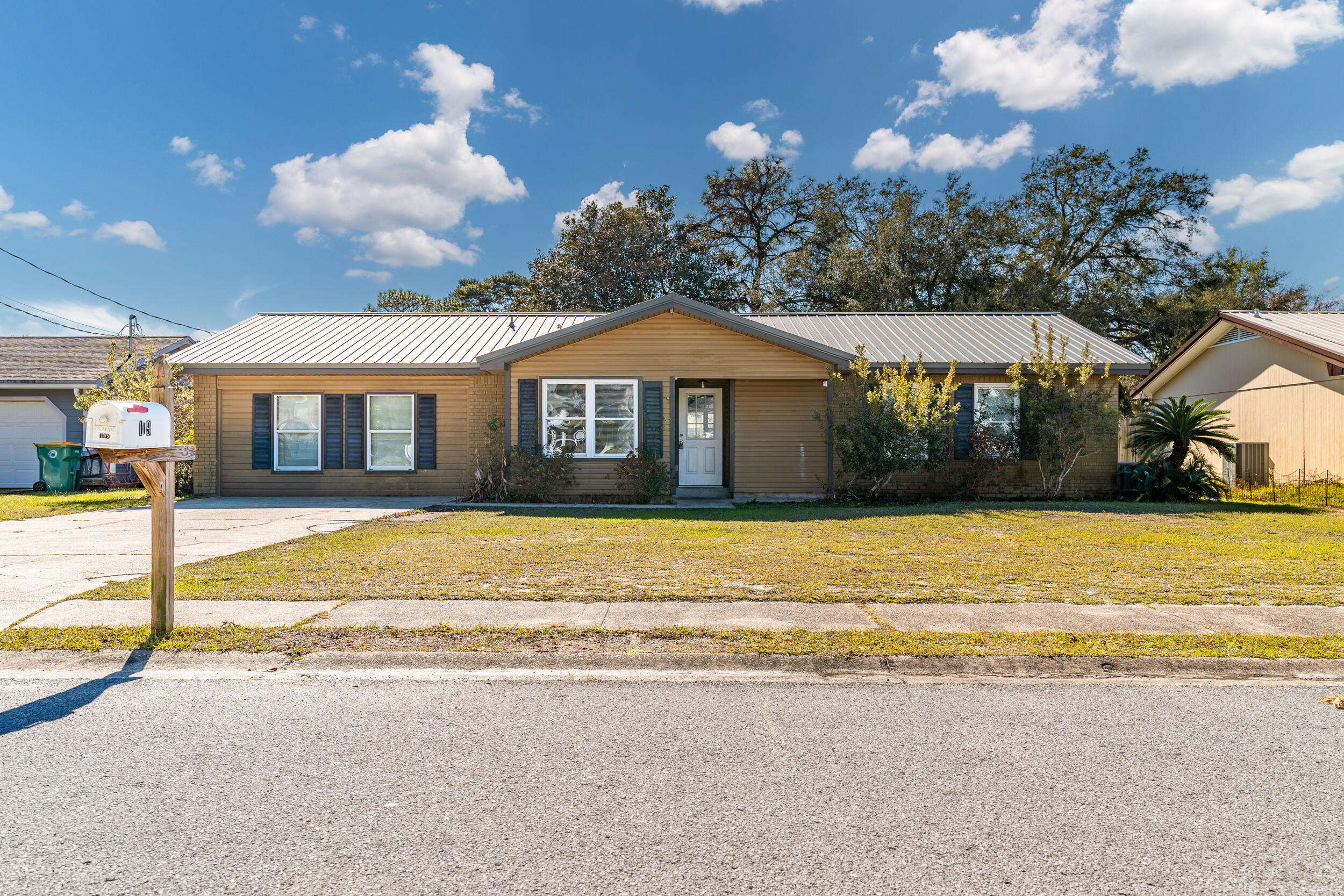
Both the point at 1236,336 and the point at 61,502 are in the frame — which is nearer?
the point at 61,502

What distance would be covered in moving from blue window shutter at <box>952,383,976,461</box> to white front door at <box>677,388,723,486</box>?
16.3 feet

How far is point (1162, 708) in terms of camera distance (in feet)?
12.7

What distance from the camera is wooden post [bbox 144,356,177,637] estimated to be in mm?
4941

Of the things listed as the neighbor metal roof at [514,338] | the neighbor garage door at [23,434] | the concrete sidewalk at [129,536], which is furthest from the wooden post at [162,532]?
the neighbor garage door at [23,434]

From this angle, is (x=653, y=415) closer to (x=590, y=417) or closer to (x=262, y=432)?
(x=590, y=417)

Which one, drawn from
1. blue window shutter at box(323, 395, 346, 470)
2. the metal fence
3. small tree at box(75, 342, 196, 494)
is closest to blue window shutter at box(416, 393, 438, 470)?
blue window shutter at box(323, 395, 346, 470)

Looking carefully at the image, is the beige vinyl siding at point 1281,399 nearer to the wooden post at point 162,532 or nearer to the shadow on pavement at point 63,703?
the wooden post at point 162,532

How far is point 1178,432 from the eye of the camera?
49.4 feet

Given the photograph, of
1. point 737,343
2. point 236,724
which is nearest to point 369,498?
point 737,343

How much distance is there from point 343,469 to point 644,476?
6.72 metres

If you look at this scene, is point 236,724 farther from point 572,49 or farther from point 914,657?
point 572,49

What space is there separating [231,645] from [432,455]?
36.8ft

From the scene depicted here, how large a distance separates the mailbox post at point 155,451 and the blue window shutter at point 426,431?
10.5m

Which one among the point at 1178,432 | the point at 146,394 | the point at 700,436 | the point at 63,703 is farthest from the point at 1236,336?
the point at 146,394
